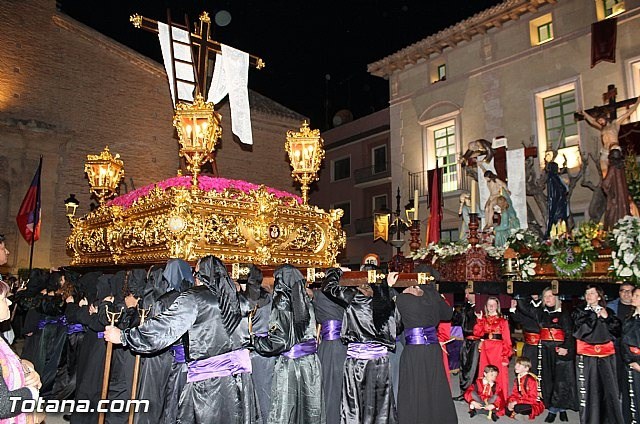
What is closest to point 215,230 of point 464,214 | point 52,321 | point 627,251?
point 52,321

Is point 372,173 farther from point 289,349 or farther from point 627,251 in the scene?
point 289,349

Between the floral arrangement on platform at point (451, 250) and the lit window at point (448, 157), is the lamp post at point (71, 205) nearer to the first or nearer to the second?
the floral arrangement on platform at point (451, 250)

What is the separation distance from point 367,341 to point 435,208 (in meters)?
12.8

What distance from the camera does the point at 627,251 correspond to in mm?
7074

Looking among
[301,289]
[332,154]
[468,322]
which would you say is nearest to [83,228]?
[301,289]

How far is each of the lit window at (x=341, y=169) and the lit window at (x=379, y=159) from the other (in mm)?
1815

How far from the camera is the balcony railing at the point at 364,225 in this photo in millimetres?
23781

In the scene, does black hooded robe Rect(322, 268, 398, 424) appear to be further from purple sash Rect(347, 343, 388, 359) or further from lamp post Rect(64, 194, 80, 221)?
lamp post Rect(64, 194, 80, 221)

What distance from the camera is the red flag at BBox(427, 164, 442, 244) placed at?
1708 cm

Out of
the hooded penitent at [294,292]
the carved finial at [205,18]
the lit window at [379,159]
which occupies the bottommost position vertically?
the hooded penitent at [294,292]

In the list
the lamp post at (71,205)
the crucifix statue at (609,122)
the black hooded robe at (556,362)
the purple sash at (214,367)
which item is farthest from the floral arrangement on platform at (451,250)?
the lamp post at (71,205)

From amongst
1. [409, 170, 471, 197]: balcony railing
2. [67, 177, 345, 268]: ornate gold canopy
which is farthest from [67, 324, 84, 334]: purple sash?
[409, 170, 471, 197]: balcony railing

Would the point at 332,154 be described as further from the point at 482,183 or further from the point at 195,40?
the point at 195,40

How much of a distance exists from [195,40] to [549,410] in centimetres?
721
